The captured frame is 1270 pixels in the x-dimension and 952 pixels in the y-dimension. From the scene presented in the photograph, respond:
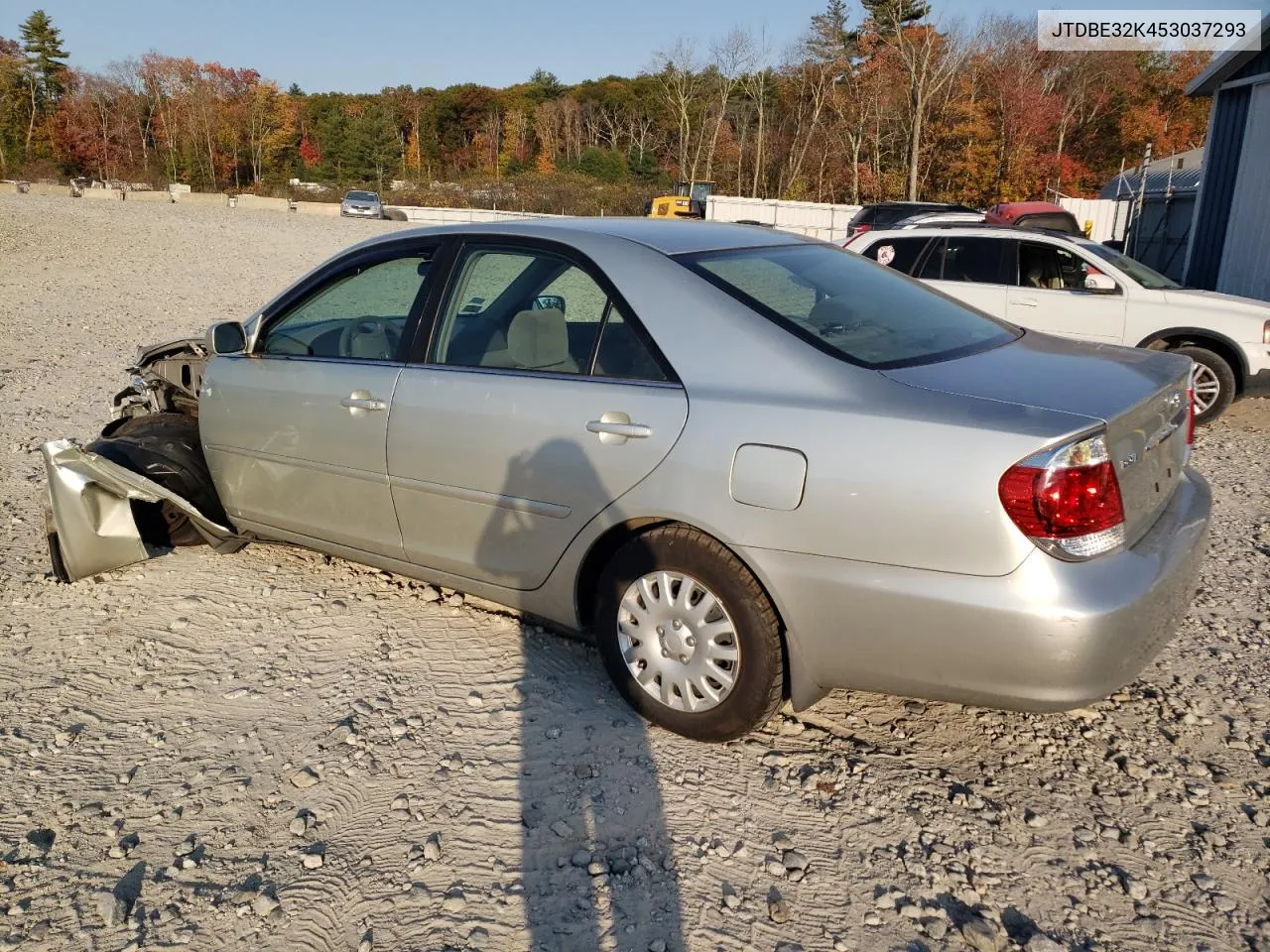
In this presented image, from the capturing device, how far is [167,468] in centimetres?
480

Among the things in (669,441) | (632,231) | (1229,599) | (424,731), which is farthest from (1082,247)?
(424,731)

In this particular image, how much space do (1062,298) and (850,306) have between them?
627 centimetres

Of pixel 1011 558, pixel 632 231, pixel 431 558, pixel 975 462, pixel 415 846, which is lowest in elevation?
pixel 415 846

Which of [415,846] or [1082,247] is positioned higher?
[1082,247]

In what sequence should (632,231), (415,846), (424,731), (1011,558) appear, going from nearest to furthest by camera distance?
(1011,558) → (415,846) → (424,731) → (632,231)

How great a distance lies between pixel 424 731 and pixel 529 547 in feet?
2.40

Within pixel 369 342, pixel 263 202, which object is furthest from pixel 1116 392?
pixel 263 202

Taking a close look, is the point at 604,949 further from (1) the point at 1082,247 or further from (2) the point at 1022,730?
(1) the point at 1082,247

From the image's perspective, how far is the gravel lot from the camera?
2.50m

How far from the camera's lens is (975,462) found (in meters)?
2.58

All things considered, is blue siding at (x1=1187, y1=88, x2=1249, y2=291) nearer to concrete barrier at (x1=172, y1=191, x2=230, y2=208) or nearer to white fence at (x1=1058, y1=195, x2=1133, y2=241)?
white fence at (x1=1058, y1=195, x2=1133, y2=241)

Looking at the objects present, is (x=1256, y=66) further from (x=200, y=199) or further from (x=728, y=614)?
(x=200, y=199)

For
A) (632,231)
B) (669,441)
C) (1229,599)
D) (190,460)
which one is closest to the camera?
(669,441)

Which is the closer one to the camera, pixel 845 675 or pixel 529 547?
pixel 845 675
